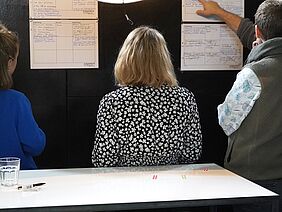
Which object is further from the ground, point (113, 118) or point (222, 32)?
point (222, 32)

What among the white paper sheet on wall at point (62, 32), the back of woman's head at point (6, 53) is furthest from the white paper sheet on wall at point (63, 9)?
the back of woman's head at point (6, 53)

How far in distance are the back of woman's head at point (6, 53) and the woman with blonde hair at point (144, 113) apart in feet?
1.43

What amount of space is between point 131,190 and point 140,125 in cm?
44

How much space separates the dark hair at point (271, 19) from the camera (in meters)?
2.19

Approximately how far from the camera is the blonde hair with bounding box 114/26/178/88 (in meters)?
2.27

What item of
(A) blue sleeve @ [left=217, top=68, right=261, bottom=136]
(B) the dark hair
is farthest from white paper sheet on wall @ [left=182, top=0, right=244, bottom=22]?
(A) blue sleeve @ [left=217, top=68, right=261, bottom=136]

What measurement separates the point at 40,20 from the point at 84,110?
1.75 ft

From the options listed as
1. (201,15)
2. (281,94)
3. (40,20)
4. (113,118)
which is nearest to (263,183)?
(281,94)

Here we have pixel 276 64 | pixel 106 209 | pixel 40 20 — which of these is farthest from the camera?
pixel 40 20

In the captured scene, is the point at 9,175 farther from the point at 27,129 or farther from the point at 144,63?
the point at 144,63

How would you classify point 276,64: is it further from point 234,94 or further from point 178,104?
point 178,104

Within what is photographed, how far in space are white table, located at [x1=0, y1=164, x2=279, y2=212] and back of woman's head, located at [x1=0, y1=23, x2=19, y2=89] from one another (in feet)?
1.35

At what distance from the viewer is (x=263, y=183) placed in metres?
2.23

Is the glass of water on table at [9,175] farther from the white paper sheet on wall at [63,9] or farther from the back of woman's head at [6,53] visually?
the white paper sheet on wall at [63,9]
